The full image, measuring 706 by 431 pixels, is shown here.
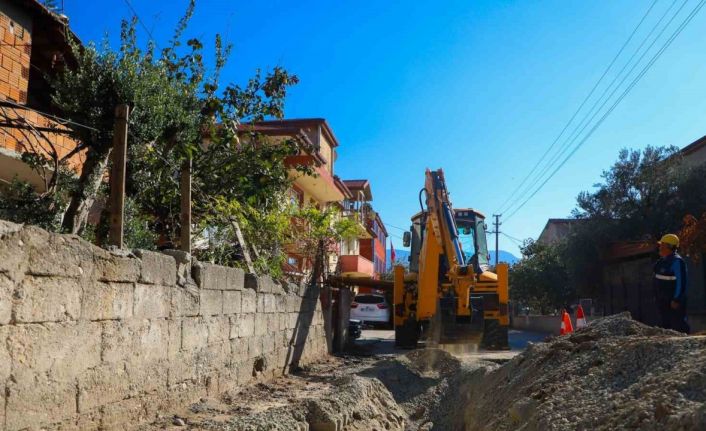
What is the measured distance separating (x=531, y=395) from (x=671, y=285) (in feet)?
10.5

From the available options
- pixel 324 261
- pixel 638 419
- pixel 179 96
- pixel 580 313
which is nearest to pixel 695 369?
pixel 638 419

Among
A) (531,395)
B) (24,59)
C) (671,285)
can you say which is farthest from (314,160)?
(531,395)

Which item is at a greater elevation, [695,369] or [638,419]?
[695,369]

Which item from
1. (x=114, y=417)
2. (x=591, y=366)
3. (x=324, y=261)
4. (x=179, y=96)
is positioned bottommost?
(x=114, y=417)

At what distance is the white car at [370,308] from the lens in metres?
24.5

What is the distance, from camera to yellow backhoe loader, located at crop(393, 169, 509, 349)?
11.6 metres

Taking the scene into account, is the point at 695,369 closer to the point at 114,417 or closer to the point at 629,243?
the point at 114,417

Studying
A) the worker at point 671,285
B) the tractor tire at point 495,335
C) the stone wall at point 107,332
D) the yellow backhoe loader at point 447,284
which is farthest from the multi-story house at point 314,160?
the worker at point 671,285

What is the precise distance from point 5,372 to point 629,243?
2053cm

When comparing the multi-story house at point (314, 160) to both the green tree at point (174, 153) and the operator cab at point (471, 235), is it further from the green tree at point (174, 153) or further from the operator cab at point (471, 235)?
the green tree at point (174, 153)

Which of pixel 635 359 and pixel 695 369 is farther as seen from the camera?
pixel 635 359

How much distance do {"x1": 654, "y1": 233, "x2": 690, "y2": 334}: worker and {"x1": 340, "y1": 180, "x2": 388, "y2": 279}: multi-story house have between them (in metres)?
14.4

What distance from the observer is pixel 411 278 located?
15.2 meters

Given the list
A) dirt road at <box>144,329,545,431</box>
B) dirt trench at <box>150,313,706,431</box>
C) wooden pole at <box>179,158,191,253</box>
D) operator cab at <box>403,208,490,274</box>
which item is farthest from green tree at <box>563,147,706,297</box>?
wooden pole at <box>179,158,191,253</box>
